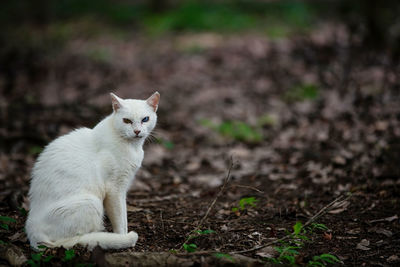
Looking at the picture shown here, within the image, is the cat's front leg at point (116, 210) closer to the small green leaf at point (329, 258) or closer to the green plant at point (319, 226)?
the small green leaf at point (329, 258)

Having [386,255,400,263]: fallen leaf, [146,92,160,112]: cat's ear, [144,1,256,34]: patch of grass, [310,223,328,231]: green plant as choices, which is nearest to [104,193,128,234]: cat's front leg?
[146,92,160,112]: cat's ear

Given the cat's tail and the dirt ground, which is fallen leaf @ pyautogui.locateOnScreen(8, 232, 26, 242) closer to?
the dirt ground

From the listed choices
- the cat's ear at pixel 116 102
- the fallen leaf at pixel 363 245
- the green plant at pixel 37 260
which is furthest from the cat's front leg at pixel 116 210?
the fallen leaf at pixel 363 245

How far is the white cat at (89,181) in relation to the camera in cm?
286

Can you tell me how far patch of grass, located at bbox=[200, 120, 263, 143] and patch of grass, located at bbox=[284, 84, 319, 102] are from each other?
1.46 meters

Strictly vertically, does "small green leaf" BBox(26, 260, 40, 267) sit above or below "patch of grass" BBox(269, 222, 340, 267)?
above

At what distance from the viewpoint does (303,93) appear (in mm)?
8344

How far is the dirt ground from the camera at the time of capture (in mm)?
3451

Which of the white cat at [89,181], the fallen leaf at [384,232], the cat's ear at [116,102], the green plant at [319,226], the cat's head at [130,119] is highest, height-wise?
the cat's ear at [116,102]

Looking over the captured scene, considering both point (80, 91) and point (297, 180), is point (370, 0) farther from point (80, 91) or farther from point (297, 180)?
point (80, 91)

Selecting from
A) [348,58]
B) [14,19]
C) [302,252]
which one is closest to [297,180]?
[302,252]

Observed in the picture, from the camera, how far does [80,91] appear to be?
9.06m

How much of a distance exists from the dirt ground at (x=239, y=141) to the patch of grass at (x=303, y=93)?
0.13 feet

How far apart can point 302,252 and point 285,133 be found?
408 cm
